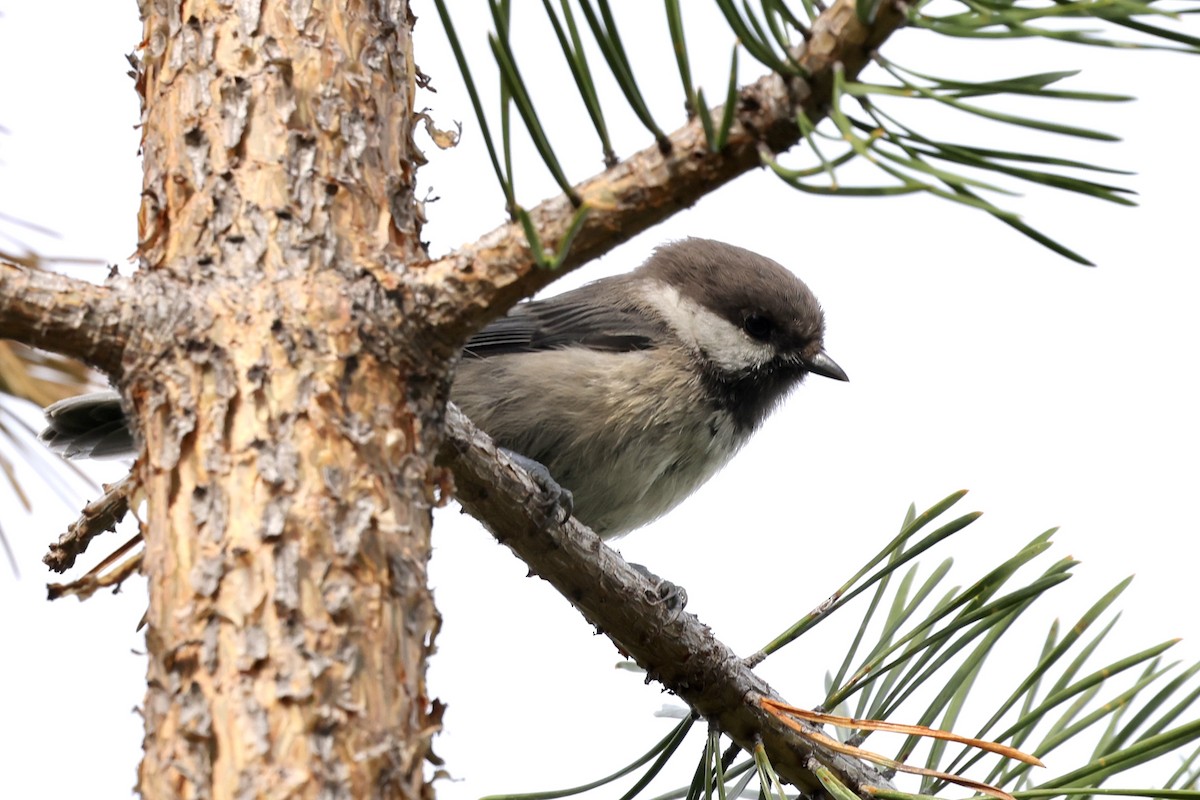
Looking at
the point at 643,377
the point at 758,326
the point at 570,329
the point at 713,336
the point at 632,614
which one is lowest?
the point at 632,614

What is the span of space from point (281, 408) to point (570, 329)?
262 centimetres

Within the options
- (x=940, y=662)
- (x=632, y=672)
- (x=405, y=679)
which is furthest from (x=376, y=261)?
(x=632, y=672)

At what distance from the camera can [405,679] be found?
1325 mm

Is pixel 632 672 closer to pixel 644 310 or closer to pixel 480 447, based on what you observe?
pixel 480 447

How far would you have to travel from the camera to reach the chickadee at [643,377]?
3516mm

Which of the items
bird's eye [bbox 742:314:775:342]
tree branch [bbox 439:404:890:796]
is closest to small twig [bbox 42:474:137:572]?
tree branch [bbox 439:404:890:796]

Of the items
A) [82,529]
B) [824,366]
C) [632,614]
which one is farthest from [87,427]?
[824,366]

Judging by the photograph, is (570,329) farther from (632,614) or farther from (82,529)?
(82,529)

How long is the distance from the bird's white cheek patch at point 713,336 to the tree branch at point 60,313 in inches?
97.4

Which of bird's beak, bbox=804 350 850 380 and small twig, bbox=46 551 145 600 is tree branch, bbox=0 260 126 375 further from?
bird's beak, bbox=804 350 850 380

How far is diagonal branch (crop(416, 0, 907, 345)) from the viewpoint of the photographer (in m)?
1.33

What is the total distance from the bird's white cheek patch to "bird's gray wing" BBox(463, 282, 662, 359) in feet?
0.29

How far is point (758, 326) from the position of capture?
399cm

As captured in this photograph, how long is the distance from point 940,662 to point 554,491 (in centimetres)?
83
